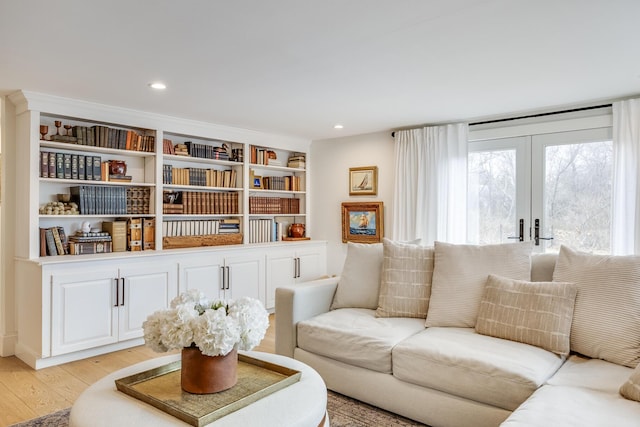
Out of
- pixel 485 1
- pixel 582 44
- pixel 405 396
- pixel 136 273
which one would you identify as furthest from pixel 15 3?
pixel 582 44

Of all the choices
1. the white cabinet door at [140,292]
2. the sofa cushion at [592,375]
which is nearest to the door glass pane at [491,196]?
the sofa cushion at [592,375]

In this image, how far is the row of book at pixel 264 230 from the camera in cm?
521

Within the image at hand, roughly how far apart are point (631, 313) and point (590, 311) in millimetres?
177

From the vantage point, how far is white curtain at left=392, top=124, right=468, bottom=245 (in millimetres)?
4539

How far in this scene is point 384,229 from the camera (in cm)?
519

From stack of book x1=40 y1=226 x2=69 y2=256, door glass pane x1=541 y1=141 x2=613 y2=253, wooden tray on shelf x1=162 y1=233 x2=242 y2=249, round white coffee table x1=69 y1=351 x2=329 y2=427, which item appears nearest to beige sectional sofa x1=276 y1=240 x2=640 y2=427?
round white coffee table x1=69 y1=351 x2=329 y2=427

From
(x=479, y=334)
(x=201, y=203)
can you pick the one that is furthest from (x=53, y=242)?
(x=479, y=334)

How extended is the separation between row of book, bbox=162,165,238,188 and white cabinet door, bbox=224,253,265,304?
910mm

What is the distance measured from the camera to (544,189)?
4129 millimetres

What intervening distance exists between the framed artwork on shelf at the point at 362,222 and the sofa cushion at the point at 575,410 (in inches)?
135

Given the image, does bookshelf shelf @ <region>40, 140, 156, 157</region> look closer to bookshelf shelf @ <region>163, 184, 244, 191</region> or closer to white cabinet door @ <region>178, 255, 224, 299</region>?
bookshelf shelf @ <region>163, 184, 244, 191</region>

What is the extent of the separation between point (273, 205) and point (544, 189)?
10.3 ft

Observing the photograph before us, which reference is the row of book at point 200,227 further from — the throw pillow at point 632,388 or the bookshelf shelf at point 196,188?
the throw pillow at point 632,388

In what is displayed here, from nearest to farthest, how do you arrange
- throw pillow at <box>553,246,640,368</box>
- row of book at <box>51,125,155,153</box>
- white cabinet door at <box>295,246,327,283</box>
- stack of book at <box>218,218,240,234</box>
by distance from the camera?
throw pillow at <box>553,246,640,368</box>, row of book at <box>51,125,155,153</box>, stack of book at <box>218,218,240,234</box>, white cabinet door at <box>295,246,327,283</box>
